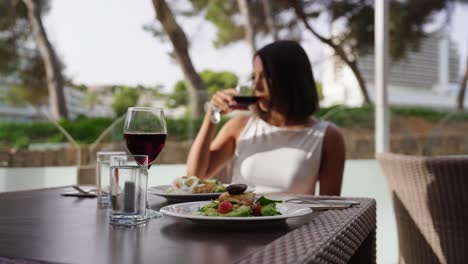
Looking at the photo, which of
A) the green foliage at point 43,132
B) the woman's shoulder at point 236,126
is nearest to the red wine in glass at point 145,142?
the woman's shoulder at point 236,126

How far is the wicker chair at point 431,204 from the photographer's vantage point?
206 centimetres

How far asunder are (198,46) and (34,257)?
36.3 feet

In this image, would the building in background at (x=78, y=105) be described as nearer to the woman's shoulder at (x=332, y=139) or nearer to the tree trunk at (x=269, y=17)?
the tree trunk at (x=269, y=17)

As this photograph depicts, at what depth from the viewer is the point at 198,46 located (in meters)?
11.6

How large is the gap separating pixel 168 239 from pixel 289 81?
1430 millimetres

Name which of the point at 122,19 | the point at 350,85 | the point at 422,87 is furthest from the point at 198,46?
the point at 422,87

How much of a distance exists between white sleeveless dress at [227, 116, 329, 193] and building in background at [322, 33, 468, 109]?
9.09 metres

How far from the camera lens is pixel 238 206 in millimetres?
992

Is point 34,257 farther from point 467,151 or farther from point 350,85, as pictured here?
point 350,85

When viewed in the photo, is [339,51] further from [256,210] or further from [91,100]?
[256,210]

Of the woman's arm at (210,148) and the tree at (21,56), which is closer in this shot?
the woman's arm at (210,148)

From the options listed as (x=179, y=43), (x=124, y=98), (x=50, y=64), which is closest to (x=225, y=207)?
(x=179, y=43)

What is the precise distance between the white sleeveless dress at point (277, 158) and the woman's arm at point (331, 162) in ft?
0.08

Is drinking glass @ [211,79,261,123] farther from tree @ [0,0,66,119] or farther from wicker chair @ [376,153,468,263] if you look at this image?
tree @ [0,0,66,119]
